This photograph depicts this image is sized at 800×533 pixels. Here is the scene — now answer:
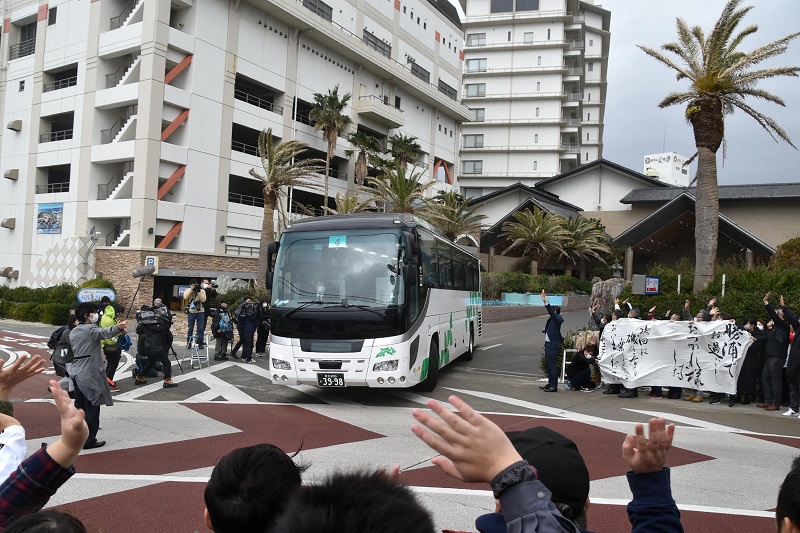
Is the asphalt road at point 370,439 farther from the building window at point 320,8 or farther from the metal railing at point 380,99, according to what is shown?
the metal railing at point 380,99

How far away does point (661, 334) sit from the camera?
1371 centimetres

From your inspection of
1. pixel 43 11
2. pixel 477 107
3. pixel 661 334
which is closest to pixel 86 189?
pixel 43 11

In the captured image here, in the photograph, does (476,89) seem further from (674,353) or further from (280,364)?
(280,364)

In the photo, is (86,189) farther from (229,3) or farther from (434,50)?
(434,50)

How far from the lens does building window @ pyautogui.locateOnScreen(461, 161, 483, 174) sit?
7725 cm

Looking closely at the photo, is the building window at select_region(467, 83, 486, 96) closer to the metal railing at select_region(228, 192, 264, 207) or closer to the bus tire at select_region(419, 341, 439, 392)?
the metal railing at select_region(228, 192, 264, 207)

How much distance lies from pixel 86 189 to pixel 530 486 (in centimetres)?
3919

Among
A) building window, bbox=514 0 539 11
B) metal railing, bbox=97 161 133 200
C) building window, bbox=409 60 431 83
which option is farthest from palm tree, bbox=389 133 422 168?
building window, bbox=514 0 539 11

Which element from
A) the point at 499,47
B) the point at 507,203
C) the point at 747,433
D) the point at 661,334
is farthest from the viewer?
the point at 499,47

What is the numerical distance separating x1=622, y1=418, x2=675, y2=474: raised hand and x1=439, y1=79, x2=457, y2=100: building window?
200 ft

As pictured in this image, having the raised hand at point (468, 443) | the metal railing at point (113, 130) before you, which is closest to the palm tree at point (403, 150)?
the metal railing at point (113, 130)

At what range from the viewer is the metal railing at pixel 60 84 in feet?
128

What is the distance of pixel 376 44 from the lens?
50.2 metres

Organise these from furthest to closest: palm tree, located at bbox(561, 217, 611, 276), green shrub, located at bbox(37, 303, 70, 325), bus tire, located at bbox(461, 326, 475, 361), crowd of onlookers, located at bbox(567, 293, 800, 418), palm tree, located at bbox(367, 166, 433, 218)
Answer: palm tree, located at bbox(561, 217, 611, 276) → palm tree, located at bbox(367, 166, 433, 218) → green shrub, located at bbox(37, 303, 70, 325) → bus tire, located at bbox(461, 326, 475, 361) → crowd of onlookers, located at bbox(567, 293, 800, 418)
